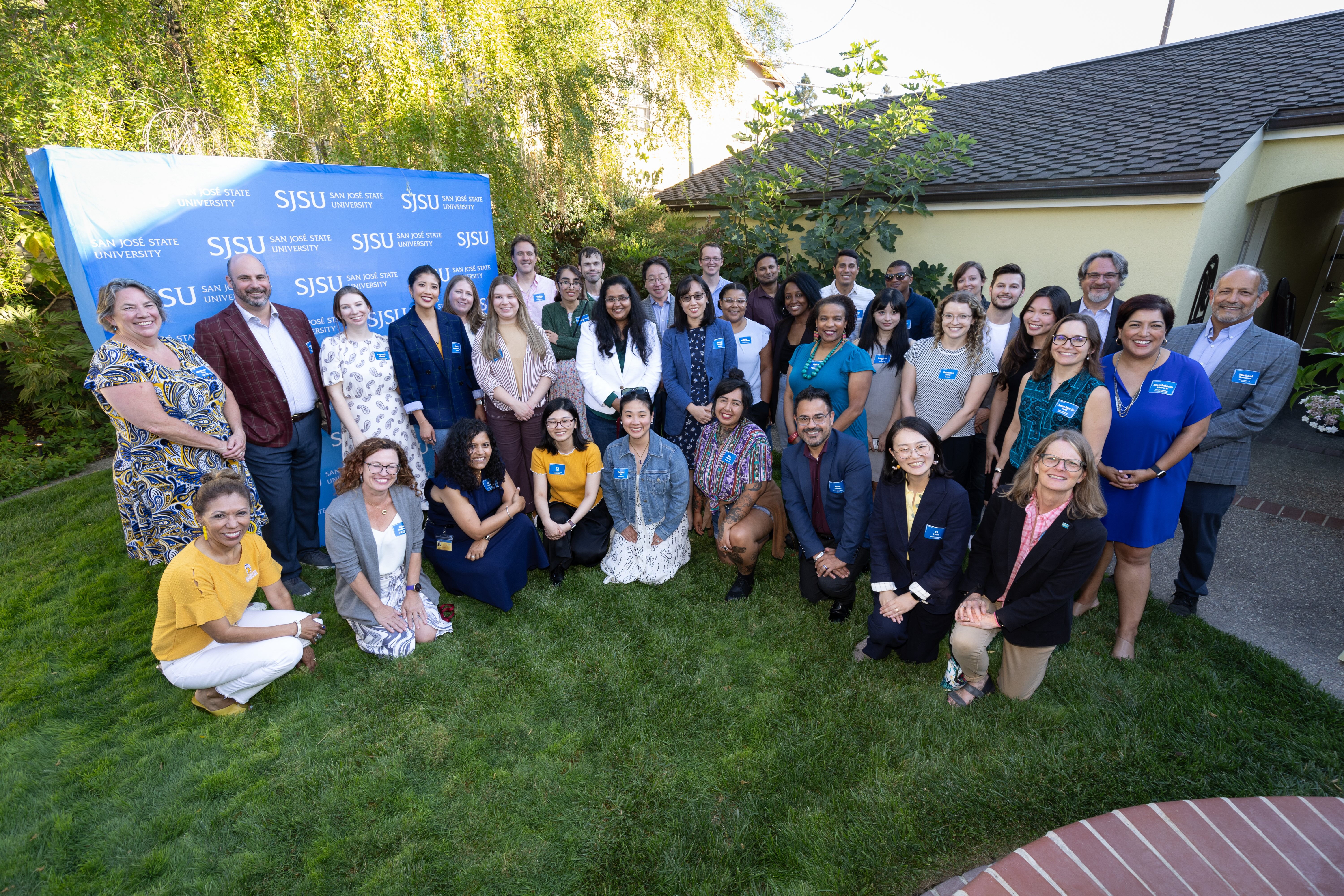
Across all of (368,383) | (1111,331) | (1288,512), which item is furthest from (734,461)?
(1288,512)

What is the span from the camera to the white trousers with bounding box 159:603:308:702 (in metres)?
2.88

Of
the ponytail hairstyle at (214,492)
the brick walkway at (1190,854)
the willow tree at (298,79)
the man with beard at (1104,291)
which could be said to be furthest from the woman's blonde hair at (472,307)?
the brick walkway at (1190,854)

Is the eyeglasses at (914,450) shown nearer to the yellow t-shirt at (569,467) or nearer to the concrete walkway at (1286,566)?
the concrete walkway at (1286,566)

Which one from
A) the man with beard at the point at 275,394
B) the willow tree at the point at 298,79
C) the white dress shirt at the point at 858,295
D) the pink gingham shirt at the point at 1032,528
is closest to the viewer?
the pink gingham shirt at the point at 1032,528

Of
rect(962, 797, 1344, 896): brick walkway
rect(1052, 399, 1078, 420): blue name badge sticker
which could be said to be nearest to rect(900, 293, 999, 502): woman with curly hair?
rect(1052, 399, 1078, 420): blue name badge sticker

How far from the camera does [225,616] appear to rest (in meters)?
2.81

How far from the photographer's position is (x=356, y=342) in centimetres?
395

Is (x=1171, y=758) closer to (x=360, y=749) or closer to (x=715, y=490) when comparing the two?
(x=715, y=490)

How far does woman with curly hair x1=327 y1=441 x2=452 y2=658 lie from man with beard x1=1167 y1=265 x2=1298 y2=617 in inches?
168

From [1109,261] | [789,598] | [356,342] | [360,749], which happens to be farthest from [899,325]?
[360,749]

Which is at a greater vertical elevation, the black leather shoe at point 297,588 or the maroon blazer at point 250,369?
the maroon blazer at point 250,369

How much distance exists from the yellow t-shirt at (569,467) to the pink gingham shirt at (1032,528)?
2.55 m

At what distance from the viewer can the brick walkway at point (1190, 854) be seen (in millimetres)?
1432

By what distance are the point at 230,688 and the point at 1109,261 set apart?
18.3 feet
